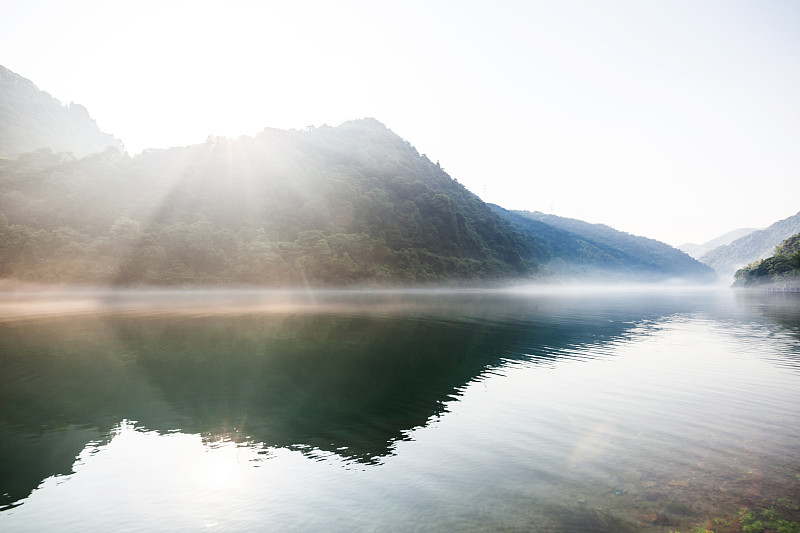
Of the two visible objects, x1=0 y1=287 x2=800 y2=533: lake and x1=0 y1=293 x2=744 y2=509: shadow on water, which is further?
x1=0 y1=293 x2=744 y2=509: shadow on water

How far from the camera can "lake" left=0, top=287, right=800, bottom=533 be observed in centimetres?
1059

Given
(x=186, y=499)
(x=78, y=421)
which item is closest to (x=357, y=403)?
(x=186, y=499)

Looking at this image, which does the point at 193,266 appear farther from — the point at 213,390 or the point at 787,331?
the point at 787,331

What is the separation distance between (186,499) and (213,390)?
12.6m

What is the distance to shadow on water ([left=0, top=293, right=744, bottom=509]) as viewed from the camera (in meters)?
16.2

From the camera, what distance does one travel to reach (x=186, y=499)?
11469mm

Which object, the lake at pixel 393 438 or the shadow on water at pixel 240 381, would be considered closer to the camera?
the lake at pixel 393 438

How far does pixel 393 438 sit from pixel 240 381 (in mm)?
12671

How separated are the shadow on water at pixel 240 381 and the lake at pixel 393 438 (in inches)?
5.5

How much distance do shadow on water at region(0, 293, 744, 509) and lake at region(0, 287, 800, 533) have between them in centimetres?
14

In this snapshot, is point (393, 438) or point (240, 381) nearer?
point (393, 438)

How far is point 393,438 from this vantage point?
16.1m

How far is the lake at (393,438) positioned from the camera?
10.6 m

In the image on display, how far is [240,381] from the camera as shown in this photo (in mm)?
25250
